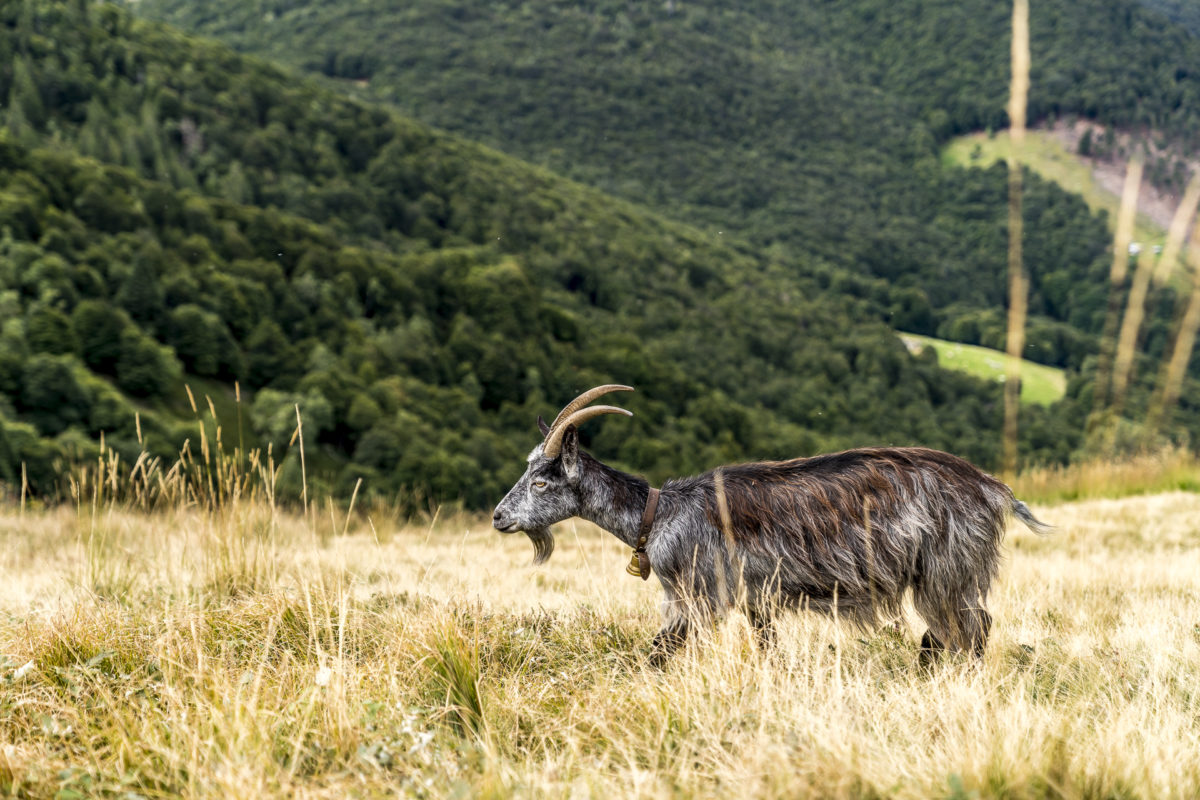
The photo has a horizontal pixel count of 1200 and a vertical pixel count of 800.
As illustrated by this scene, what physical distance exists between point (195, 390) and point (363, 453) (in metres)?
4.92

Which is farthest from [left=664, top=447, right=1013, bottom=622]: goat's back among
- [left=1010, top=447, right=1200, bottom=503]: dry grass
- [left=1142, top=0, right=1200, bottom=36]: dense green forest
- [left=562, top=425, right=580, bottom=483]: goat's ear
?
[left=1142, top=0, right=1200, bottom=36]: dense green forest

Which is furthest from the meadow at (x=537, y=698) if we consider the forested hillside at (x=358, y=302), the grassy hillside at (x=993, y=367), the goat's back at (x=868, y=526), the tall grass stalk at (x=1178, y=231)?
the grassy hillside at (x=993, y=367)

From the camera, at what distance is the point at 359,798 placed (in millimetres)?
2756

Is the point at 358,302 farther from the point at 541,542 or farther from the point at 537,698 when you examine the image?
the point at 537,698

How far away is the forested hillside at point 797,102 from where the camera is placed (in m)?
106

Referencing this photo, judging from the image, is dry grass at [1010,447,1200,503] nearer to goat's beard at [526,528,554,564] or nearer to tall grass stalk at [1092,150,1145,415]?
goat's beard at [526,528,554,564]

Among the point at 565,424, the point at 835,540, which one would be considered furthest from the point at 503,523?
the point at 835,540

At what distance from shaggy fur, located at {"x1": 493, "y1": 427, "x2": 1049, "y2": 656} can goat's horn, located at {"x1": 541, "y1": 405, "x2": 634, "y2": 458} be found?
659mm

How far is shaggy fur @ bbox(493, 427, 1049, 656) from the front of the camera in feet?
13.9

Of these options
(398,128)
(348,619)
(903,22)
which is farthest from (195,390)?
(903,22)

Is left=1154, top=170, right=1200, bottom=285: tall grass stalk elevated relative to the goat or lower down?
elevated

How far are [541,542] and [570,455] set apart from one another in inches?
33.8

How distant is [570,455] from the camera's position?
4.87 m

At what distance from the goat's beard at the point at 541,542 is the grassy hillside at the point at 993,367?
67491 mm
